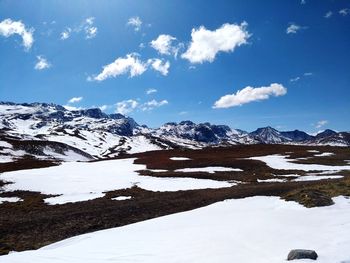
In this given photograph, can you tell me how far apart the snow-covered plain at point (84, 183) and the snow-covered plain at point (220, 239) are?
14729 mm

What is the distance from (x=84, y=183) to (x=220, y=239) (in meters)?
28.3

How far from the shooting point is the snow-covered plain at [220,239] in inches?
533

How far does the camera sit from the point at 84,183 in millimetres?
41312

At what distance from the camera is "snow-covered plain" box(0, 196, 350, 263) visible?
13.5 meters

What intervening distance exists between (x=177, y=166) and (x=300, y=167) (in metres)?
19.7

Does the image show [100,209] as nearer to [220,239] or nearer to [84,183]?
[220,239]

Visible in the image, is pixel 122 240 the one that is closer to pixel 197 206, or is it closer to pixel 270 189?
pixel 197 206

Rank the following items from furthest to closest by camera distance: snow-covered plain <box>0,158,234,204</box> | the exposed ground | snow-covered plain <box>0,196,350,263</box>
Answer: snow-covered plain <box>0,158,234,204</box> < the exposed ground < snow-covered plain <box>0,196,350,263</box>

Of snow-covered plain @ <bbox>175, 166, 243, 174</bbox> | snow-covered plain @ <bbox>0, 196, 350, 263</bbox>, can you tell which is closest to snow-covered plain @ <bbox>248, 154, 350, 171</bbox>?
snow-covered plain @ <bbox>175, 166, 243, 174</bbox>

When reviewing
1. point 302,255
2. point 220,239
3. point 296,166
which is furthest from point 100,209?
point 296,166

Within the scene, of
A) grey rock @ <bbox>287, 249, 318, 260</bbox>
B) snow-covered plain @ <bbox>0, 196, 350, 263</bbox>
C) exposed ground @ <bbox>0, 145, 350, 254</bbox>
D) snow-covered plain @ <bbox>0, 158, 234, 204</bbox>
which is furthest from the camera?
snow-covered plain @ <bbox>0, 158, 234, 204</bbox>

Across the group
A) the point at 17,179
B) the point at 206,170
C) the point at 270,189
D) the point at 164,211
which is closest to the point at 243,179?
the point at 206,170

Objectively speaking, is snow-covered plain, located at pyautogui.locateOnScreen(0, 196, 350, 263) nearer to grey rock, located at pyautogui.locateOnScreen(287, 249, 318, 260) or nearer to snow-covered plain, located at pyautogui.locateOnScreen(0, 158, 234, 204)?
grey rock, located at pyautogui.locateOnScreen(287, 249, 318, 260)

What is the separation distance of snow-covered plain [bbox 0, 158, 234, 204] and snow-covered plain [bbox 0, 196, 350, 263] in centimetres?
1473
